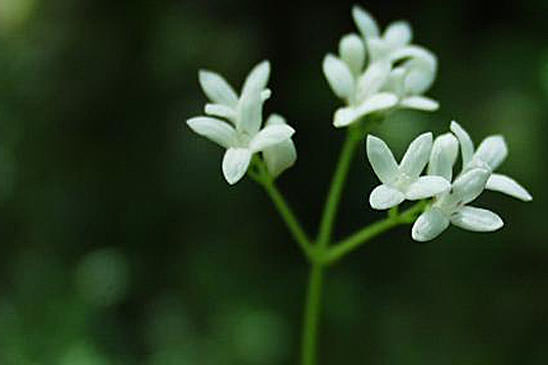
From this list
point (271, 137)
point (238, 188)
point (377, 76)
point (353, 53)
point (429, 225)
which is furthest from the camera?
point (238, 188)

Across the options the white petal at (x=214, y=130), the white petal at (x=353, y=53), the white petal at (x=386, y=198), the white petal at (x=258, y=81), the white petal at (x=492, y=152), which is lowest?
the white petal at (x=386, y=198)

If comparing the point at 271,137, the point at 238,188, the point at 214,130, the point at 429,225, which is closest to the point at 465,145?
the point at 429,225

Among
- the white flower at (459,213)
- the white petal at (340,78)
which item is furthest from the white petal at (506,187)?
the white petal at (340,78)

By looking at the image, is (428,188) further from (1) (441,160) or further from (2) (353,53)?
(2) (353,53)

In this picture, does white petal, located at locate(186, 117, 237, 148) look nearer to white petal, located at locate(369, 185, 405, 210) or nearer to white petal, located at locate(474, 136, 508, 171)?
white petal, located at locate(369, 185, 405, 210)

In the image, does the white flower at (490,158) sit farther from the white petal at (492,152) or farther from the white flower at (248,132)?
the white flower at (248,132)

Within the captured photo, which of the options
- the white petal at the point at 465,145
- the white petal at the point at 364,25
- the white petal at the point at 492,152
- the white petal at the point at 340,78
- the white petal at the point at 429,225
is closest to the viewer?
the white petal at the point at 429,225

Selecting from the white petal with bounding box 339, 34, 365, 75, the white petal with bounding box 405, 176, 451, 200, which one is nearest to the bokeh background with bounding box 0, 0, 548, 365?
the white petal with bounding box 339, 34, 365, 75
